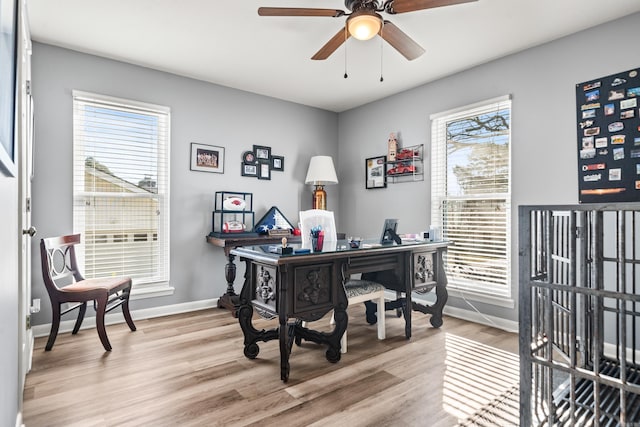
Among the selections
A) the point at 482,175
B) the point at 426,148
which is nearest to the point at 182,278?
the point at 426,148

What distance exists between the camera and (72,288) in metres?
2.74

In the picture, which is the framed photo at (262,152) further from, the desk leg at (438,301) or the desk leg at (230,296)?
the desk leg at (438,301)

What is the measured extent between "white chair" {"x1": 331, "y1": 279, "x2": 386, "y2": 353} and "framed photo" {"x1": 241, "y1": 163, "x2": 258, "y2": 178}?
2066 millimetres

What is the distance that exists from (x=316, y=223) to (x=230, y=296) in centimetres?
134

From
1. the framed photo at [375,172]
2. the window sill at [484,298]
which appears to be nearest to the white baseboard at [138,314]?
the framed photo at [375,172]

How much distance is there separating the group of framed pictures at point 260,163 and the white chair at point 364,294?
2079 mm

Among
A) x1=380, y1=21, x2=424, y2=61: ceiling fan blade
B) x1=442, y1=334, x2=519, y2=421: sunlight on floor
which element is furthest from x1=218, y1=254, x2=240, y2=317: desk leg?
x1=380, y1=21, x2=424, y2=61: ceiling fan blade

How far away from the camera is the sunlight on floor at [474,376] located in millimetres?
2002

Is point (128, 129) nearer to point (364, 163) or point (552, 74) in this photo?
point (364, 163)

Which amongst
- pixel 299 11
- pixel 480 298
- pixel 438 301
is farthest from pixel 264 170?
pixel 480 298

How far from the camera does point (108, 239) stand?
11.3 ft

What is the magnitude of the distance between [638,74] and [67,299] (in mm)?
4608

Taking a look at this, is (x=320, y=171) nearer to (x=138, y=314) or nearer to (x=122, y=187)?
(x=122, y=187)

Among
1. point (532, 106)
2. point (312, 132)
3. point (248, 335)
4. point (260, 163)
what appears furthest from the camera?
point (312, 132)
